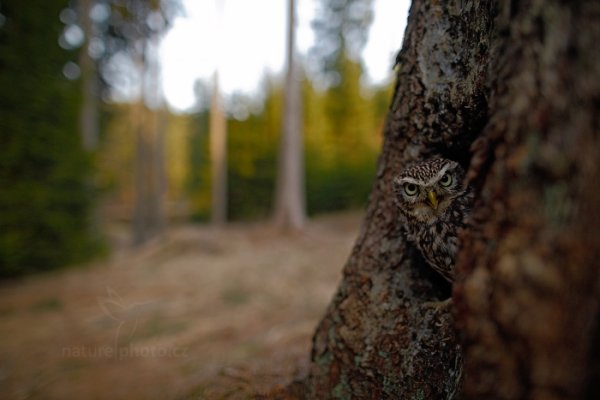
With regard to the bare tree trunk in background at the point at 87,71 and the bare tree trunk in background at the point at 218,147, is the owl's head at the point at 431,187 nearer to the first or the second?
the bare tree trunk in background at the point at 87,71

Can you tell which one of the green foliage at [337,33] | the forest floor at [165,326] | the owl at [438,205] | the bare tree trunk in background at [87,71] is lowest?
the forest floor at [165,326]

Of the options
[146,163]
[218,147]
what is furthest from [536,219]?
[146,163]

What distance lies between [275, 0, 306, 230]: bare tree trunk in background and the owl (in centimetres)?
839

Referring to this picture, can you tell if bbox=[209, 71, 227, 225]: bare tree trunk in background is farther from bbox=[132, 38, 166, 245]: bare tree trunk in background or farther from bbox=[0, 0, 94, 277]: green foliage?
bbox=[0, 0, 94, 277]: green foliage

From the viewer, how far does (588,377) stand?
703 mm

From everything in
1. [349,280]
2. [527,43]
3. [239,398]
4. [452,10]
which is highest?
[452,10]

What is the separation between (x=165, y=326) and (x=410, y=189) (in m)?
3.49

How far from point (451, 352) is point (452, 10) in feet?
4.73

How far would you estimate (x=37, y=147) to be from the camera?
6406 mm

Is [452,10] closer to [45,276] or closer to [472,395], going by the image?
[472,395]

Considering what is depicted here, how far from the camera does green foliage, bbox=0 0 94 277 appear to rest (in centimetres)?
603

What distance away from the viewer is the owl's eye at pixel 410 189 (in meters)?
1.47

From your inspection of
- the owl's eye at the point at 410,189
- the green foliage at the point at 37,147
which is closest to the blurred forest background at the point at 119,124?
the green foliage at the point at 37,147

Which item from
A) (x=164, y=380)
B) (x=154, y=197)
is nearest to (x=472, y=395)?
(x=164, y=380)
